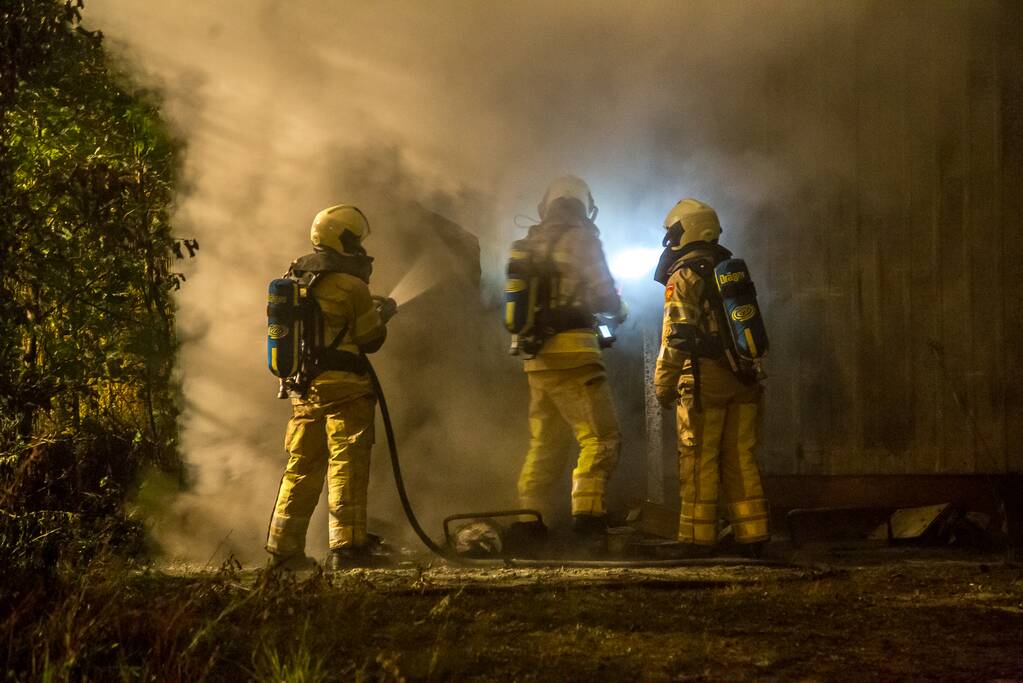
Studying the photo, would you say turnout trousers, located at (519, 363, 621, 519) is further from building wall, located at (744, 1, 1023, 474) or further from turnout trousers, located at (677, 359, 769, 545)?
building wall, located at (744, 1, 1023, 474)

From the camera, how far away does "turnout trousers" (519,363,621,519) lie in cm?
590

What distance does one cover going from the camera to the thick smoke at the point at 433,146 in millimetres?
6969

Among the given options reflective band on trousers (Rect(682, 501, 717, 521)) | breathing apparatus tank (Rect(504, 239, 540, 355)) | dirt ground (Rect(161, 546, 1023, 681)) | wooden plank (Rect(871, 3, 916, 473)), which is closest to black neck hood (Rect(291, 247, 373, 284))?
breathing apparatus tank (Rect(504, 239, 540, 355))

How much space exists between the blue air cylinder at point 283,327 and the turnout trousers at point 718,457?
7.36 feet

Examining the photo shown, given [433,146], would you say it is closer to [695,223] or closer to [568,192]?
[568,192]

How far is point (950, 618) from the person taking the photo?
424 cm

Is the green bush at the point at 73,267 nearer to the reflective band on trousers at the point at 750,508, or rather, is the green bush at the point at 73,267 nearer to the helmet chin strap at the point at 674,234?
the helmet chin strap at the point at 674,234

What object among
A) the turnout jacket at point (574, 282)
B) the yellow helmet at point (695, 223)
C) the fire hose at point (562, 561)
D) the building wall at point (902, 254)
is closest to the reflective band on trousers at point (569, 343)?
the turnout jacket at point (574, 282)

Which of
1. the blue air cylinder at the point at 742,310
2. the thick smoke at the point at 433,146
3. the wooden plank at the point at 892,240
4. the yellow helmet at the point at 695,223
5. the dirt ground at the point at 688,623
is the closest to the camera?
the dirt ground at the point at 688,623

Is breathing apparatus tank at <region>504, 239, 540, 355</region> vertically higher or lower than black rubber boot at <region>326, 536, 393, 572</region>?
higher

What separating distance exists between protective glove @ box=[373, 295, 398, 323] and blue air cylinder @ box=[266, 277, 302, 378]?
0.60 m

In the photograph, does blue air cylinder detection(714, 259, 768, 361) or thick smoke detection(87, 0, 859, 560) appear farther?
thick smoke detection(87, 0, 859, 560)

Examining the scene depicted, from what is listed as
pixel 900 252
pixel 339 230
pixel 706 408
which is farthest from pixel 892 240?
pixel 339 230

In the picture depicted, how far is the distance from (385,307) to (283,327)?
0.71 m
